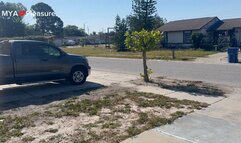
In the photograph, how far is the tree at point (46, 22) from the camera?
102000 mm

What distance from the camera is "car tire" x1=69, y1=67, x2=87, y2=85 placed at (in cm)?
1044

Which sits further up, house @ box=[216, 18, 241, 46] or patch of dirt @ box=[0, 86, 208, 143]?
house @ box=[216, 18, 241, 46]

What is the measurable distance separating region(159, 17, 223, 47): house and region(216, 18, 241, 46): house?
3.57ft

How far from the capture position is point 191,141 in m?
4.69

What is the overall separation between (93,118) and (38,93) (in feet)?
11.8

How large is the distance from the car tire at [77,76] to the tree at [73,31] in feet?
375

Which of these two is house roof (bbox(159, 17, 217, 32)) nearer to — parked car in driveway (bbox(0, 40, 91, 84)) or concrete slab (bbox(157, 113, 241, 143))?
parked car in driveway (bbox(0, 40, 91, 84))

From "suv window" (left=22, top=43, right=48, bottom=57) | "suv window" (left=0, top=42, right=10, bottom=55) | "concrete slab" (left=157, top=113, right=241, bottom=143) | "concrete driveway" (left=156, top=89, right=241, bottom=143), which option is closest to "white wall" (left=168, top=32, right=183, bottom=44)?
"suv window" (left=22, top=43, right=48, bottom=57)

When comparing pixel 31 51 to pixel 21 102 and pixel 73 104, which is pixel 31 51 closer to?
pixel 21 102

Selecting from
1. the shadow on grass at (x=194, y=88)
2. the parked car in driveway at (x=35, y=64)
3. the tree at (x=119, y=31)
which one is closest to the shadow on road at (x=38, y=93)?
the parked car in driveway at (x=35, y=64)

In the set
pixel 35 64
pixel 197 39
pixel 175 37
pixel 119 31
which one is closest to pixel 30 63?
pixel 35 64

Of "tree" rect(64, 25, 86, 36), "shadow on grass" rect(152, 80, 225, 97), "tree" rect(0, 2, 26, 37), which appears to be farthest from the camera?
"tree" rect(64, 25, 86, 36)

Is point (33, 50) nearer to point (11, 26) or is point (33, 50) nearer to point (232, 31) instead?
point (232, 31)

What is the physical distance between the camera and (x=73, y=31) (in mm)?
124250
